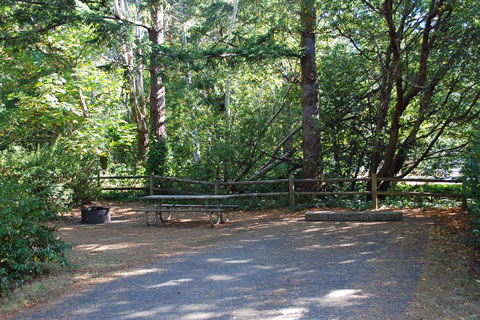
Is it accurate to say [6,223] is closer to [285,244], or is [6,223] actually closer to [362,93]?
[285,244]

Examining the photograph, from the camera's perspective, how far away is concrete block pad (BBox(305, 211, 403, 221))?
988 centimetres

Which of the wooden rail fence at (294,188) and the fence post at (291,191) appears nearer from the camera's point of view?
the wooden rail fence at (294,188)

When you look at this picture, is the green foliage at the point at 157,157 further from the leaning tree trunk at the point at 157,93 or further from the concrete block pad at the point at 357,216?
the concrete block pad at the point at 357,216

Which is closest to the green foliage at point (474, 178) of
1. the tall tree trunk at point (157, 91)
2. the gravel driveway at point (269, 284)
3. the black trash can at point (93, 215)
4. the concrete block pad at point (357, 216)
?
the gravel driveway at point (269, 284)

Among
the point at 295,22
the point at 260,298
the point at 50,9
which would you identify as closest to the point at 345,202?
the point at 295,22

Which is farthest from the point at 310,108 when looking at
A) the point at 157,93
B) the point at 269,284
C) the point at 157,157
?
the point at 269,284

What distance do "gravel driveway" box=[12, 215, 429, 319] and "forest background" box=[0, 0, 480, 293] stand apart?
58.4 inches

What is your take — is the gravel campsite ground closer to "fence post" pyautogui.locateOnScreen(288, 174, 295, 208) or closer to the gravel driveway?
the gravel driveway

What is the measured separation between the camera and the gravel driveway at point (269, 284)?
431 centimetres

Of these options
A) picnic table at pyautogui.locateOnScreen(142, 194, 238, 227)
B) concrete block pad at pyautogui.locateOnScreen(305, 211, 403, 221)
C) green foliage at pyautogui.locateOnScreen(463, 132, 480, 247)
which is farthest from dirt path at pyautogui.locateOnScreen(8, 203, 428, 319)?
green foliage at pyautogui.locateOnScreen(463, 132, 480, 247)

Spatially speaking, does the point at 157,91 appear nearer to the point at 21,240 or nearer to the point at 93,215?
the point at 93,215

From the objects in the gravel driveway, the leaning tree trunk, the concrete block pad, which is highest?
the leaning tree trunk

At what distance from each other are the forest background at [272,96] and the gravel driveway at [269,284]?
1.48 metres

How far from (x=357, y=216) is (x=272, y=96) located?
336 inches
